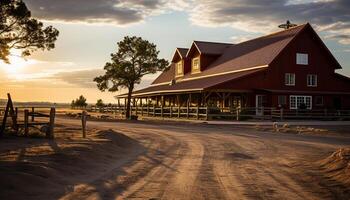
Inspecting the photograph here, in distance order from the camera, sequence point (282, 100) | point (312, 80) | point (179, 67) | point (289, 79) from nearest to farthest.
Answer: point (282, 100) < point (289, 79) < point (312, 80) < point (179, 67)

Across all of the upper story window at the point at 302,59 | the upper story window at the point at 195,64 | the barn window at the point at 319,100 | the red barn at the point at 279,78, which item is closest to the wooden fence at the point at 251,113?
the red barn at the point at 279,78

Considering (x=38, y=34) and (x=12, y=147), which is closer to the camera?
(x=12, y=147)

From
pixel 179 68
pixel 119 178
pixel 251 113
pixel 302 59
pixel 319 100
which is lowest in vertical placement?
pixel 119 178

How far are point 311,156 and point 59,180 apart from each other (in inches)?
339

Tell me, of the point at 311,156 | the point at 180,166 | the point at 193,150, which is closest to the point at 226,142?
the point at 193,150

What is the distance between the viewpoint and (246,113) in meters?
40.9

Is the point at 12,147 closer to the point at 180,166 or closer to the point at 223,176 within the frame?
the point at 180,166

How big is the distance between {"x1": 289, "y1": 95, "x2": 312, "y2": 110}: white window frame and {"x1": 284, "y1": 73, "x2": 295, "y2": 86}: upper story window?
1.40 meters

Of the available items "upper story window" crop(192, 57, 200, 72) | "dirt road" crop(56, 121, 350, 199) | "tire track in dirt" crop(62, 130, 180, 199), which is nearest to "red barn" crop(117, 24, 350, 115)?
"upper story window" crop(192, 57, 200, 72)

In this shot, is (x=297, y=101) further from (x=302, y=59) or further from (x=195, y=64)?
(x=195, y=64)

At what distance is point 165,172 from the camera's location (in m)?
10.9

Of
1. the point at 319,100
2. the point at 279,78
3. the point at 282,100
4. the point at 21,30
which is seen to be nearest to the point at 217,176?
the point at 21,30

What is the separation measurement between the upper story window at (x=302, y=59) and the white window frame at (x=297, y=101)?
11.7 ft

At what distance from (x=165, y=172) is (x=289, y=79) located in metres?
35.7
